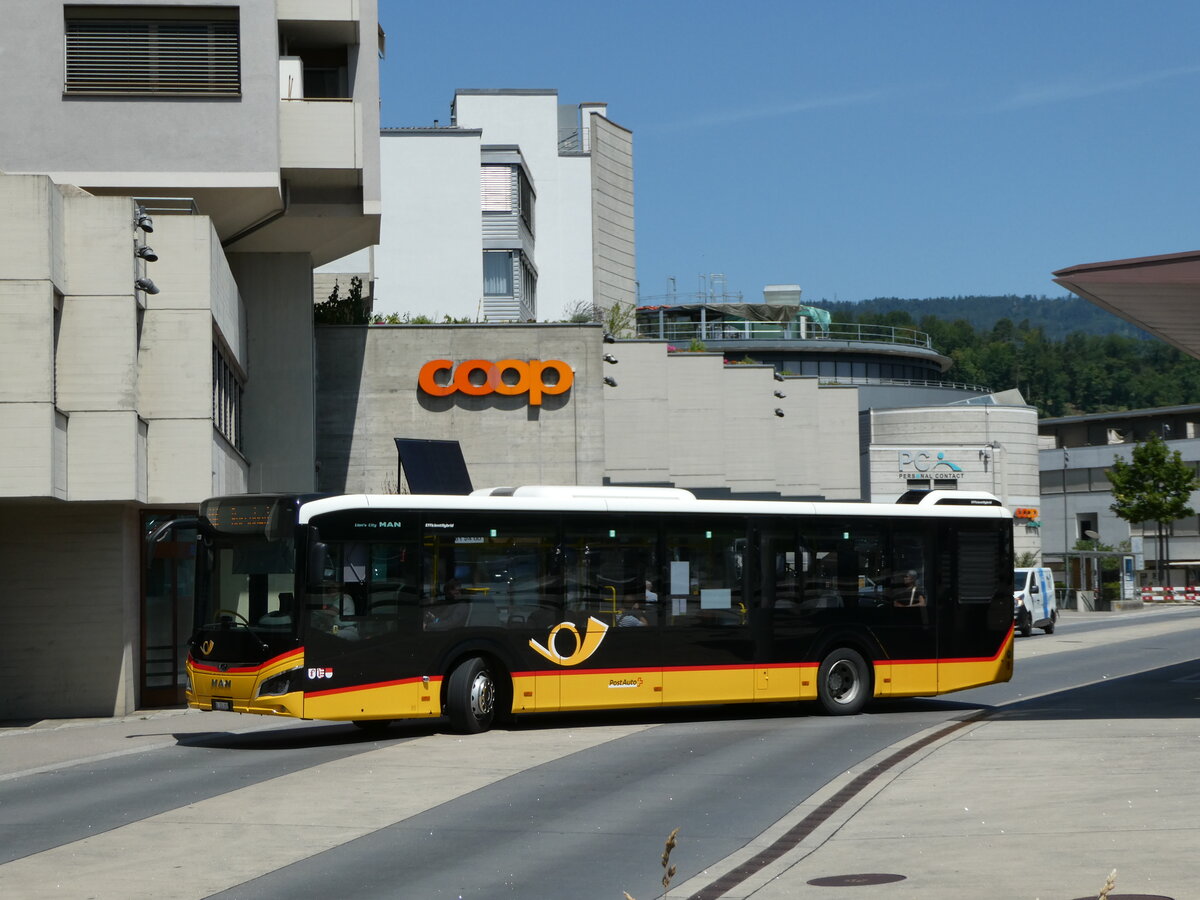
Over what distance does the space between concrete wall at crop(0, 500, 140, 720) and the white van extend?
95.4ft

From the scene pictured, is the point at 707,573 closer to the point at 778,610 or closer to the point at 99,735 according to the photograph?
the point at 778,610

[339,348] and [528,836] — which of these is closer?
[528,836]

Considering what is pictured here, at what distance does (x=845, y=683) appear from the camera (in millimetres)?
21188

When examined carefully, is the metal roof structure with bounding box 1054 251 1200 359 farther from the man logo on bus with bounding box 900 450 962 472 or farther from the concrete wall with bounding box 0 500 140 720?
the man logo on bus with bounding box 900 450 962 472

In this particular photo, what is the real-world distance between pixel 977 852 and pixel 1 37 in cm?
2322

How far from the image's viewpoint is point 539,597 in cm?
1897

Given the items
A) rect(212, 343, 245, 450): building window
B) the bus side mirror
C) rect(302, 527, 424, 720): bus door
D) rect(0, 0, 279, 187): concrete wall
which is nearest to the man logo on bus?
rect(212, 343, 245, 450): building window

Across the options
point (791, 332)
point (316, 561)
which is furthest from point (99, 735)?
point (791, 332)

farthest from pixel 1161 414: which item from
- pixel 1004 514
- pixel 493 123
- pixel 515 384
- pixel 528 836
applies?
pixel 528 836

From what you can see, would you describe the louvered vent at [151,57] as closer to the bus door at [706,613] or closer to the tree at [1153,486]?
the bus door at [706,613]

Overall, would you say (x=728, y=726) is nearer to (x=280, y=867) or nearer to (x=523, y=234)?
(x=280, y=867)

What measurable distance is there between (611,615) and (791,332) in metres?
87.0

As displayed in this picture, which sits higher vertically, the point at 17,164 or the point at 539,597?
the point at 17,164

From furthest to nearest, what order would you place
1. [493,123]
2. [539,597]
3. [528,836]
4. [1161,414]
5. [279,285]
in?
1. [1161,414]
2. [493,123]
3. [279,285]
4. [539,597]
5. [528,836]
